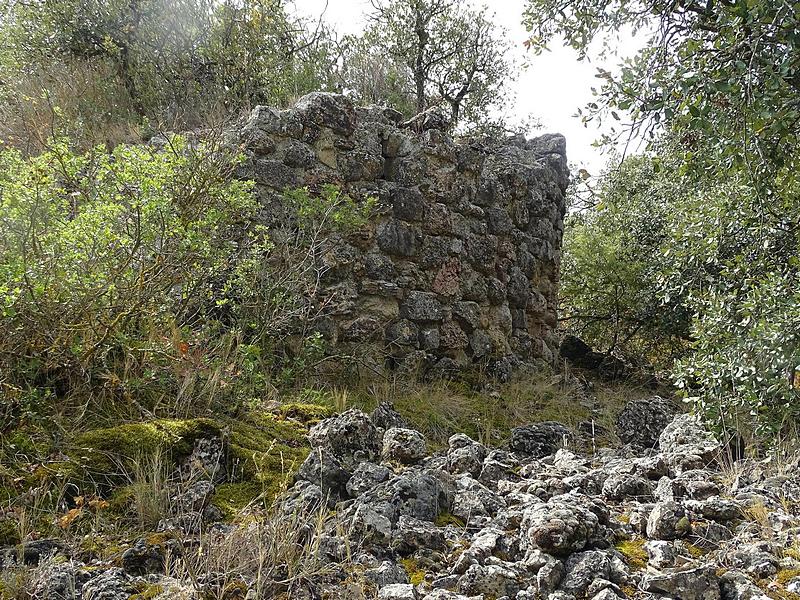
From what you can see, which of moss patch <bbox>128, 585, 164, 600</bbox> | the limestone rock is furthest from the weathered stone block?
moss patch <bbox>128, 585, 164, 600</bbox>

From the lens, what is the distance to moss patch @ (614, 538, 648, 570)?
2546 mm

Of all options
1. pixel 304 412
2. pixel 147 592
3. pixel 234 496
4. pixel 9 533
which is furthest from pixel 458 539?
pixel 304 412

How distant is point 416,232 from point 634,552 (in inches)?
173

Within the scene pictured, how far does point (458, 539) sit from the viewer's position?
107 inches

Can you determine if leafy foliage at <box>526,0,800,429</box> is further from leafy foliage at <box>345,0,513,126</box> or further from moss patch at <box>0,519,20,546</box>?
leafy foliage at <box>345,0,513,126</box>

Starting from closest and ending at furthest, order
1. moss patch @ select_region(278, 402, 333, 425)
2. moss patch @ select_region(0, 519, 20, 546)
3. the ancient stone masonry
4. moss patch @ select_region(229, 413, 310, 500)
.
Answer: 1. moss patch @ select_region(0, 519, 20, 546)
2. moss patch @ select_region(229, 413, 310, 500)
3. moss patch @ select_region(278, 402, 333, 425)
4. the ancient stone masonry

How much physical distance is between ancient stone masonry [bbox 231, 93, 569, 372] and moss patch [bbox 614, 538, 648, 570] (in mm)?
3517

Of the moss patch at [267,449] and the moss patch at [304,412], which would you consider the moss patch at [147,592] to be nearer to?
the moss patch at [267,449]

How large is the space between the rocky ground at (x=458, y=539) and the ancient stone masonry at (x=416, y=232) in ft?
8.87

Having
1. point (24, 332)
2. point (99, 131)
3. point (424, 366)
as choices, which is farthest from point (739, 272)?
point (99, 131)

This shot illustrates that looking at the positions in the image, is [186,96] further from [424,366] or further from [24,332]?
[24,332]

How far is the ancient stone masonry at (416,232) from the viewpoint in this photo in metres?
6.07

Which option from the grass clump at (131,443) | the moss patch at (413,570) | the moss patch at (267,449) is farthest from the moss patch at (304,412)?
the moss patch at (413,570)

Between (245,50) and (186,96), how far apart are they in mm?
1143
